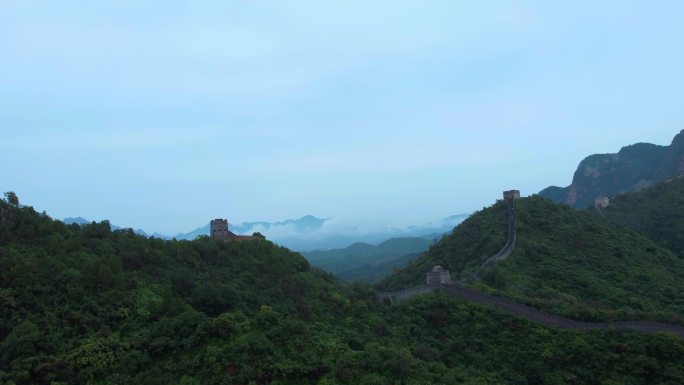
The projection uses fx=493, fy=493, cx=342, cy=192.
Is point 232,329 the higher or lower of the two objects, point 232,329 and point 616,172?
the lower

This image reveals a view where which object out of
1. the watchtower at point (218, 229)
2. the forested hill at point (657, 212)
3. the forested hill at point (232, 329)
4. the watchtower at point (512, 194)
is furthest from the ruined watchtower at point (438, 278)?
the forested hill at point (657, 212)

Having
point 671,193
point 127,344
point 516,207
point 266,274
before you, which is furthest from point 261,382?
point 671,193

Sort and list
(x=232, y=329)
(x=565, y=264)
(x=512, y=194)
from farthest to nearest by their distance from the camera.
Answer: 1. (x=512, y=194)
2. (x=565, y=264)
3. (x=232, y=329)

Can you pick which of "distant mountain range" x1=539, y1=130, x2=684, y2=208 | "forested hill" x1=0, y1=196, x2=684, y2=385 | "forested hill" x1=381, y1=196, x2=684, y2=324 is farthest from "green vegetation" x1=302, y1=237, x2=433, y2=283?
"forested hill" x1=0, y1=196, x2=684, y2=385

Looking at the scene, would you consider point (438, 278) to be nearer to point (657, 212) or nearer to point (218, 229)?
point (218, 229)

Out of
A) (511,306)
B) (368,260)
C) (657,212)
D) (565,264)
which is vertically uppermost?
(657,212)

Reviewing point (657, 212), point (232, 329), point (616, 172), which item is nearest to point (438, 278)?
point (232, 329)

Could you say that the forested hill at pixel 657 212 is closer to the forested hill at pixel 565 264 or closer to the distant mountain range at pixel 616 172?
the forested hill at pixel 565 264

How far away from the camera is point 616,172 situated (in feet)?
488

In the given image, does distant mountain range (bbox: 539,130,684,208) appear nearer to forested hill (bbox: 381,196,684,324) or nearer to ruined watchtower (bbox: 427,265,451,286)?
forested hill (bbox: 381,196,684,324)

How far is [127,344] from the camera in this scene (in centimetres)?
1700

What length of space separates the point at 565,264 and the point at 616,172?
419 feet

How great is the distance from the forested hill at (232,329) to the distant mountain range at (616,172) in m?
121

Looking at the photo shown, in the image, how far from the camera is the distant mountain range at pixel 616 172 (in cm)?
13950
